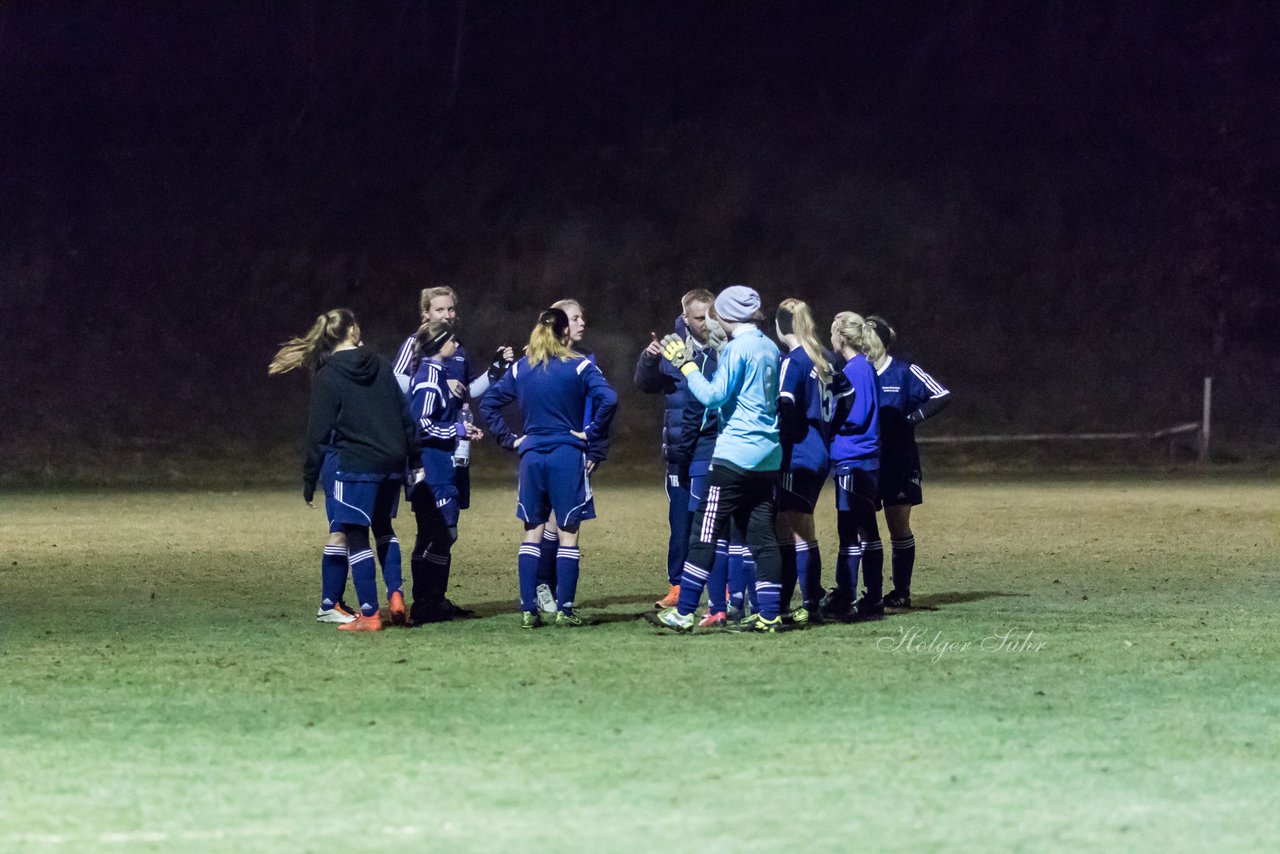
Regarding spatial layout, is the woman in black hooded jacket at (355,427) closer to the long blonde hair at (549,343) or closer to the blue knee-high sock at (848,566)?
the long blonde hair at (549,343)

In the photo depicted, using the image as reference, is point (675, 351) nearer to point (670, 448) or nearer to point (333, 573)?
point (670, 448)

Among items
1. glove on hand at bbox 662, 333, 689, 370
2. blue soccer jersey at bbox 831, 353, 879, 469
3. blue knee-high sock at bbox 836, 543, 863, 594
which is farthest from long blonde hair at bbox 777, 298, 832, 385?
blue knee-high sock at bbox 836, 543, 863, 594

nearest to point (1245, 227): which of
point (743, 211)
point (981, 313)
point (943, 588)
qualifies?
point (981, 313)

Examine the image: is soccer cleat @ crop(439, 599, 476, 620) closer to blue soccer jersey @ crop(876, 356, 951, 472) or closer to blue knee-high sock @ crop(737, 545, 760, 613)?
blue knee-high sock @ crop(737, 545, 760, 613)

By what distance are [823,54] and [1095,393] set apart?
396 inches

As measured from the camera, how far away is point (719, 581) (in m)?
9.73

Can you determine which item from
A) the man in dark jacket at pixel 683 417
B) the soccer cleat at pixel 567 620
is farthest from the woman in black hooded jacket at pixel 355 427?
the man in dark jacket at pixel 683 417

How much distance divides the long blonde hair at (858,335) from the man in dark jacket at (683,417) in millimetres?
775

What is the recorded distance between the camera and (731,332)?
9062 millimetres

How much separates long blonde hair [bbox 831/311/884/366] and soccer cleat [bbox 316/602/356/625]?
3.32 m

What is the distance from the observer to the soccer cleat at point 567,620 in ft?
31.5

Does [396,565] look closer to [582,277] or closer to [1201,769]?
[1201,769]

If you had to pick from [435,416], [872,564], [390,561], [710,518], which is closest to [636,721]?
[710,518]

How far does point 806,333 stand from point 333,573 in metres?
3.08
